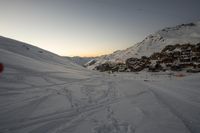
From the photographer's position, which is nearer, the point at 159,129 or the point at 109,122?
the point at 159,129

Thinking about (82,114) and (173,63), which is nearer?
(82,114)

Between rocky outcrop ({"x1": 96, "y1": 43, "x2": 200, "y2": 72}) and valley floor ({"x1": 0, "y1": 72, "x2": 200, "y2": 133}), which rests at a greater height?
rocky outcrop ({"x1": 96, "y1": 43, "x2": 200, "y2": 72})

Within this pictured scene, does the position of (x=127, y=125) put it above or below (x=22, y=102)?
below

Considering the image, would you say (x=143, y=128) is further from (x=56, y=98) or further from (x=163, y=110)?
(x=56, y=98)

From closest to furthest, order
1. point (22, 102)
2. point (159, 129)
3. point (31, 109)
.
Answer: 1. point (159, 129)
2. point (31, 109)
3. point (22, 102)

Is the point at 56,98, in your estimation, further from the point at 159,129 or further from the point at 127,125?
the point at 159,129

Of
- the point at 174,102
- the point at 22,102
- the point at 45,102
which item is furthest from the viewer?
the point at 174,102

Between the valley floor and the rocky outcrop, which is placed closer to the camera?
the valley floor

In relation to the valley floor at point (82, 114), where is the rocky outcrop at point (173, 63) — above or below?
above

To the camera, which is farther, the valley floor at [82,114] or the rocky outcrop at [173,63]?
the rocky outcrop at [173,63]

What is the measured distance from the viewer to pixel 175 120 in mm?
6980

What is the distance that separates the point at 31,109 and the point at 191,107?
7978mm

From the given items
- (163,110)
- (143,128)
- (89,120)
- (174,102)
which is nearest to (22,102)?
(89,120)

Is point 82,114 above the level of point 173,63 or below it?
below
